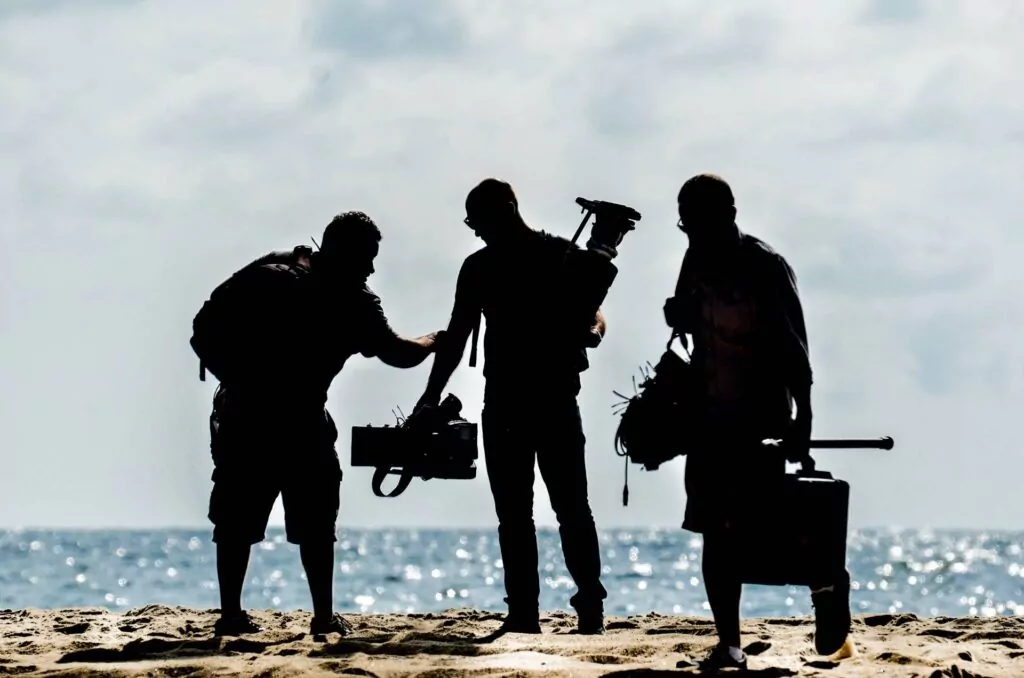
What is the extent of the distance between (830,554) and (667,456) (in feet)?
2.79

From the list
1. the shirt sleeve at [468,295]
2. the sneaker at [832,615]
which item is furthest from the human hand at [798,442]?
the shirt sleeve at [468,295]

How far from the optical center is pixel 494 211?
9.10m

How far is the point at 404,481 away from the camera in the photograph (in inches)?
372

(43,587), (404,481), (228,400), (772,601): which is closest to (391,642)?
(404,481)

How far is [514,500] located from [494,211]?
1580mm

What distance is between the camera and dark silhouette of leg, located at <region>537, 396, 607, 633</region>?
9.20 meters

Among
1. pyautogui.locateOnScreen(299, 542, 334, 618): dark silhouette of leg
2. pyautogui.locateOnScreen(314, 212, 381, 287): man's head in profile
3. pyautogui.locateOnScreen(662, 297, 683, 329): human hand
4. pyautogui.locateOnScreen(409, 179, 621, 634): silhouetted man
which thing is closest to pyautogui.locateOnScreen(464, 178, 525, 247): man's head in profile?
pyautogui.locateOnScreen(409, 179, 621, 634): silhouetted man

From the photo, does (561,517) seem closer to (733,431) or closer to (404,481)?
(404,481)

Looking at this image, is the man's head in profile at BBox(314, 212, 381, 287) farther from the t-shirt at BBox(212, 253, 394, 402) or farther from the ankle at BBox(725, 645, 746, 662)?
the ankle at BBox(725, 645, 746, 662)

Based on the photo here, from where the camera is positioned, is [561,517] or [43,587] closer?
[561,517]

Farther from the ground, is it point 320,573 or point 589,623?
point 320,573

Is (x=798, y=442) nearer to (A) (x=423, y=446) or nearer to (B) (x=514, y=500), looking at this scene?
(B) (x=514, y=500)

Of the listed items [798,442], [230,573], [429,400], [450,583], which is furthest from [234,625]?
[450,583]

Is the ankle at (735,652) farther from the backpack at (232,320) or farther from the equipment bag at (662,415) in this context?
the backpack at (232,320)
